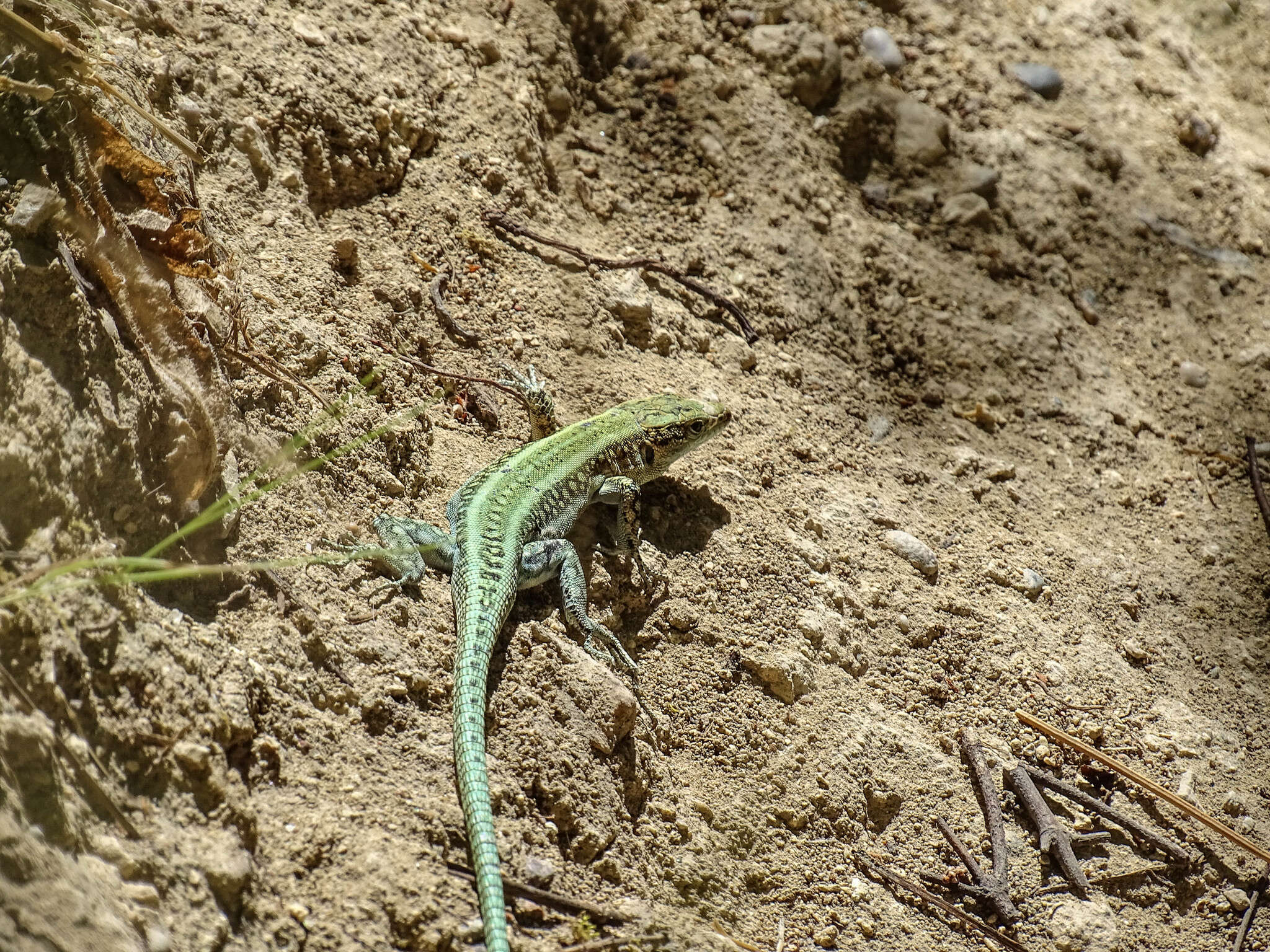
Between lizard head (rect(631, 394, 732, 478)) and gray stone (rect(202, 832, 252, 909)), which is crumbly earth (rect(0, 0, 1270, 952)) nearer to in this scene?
gray stone (rect(202, 832, 252, 909))

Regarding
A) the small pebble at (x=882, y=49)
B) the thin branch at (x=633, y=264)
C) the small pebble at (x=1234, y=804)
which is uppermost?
the small pebble at (x=882, y=49)

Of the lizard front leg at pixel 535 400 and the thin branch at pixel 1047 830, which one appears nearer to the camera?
the thin branch at pixel 1047 830

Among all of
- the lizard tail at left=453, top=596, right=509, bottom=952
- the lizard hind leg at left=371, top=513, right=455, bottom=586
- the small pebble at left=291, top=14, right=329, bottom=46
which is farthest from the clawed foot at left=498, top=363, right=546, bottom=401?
the small pebble at left=291, top=14, right=329, bottom=46

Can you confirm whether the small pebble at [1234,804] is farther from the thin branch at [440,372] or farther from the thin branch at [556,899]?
the thin branch at [440,372]

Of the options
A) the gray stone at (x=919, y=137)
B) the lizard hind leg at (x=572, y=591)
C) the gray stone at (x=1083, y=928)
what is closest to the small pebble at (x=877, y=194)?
the gray stone at (x=919, y=137)

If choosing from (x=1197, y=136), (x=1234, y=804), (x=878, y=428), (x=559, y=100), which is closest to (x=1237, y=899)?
(x=1234, y=804)

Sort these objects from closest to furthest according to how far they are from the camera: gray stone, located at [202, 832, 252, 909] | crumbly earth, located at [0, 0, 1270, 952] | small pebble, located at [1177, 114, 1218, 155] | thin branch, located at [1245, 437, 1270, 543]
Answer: gray stone, located at [202, 832, 252, 909] → crumbly earth, located at [0, 0, 1270, 952] → thin branch, located at [1245, 437, 1270, 543] → small pebble, located at [1177, 114, 1218, 155]

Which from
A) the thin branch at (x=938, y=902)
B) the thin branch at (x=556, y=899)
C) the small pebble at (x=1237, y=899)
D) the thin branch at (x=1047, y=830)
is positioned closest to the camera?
the thin branch at (x=556, y=899)

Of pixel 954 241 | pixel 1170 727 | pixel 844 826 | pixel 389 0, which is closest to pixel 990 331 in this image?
pixel 954 241
